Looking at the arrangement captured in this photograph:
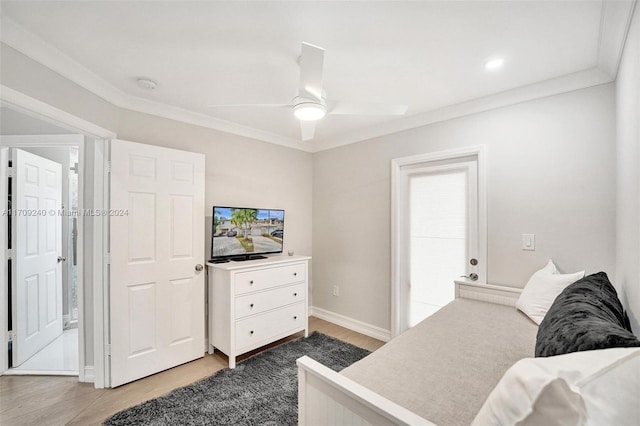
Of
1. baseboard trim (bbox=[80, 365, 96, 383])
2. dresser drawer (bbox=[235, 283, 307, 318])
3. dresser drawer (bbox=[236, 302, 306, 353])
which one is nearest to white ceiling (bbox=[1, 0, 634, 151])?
Result: dresser drawer (bbox=[235, 283, 307, 318])

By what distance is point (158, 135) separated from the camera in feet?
8.63

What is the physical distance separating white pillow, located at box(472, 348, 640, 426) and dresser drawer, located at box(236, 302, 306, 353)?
2.42 m

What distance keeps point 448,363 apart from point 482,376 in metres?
0.14

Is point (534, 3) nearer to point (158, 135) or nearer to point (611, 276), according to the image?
point (611, 276)

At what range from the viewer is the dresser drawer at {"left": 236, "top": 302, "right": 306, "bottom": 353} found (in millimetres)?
2607

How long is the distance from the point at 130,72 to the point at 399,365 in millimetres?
2619

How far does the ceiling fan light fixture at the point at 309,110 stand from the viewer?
5.79 feet

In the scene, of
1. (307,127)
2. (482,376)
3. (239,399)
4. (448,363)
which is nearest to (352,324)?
(239,399)

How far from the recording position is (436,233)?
282 cm

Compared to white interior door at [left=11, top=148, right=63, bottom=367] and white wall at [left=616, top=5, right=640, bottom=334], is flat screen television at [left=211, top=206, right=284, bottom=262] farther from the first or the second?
white wall at [left=616, top=5, right=640, bottom=334]

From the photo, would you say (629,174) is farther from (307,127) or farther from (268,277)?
(268,277)

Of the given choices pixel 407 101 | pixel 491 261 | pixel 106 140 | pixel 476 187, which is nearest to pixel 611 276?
pixel 491 261

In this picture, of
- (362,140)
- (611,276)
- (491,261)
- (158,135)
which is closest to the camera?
(611,276)

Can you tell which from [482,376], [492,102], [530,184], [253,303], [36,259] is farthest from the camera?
[36,259]
